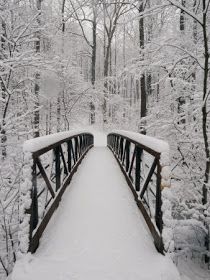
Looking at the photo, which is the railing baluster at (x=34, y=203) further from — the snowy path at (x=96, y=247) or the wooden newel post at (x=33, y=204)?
the snowy path at (x=96, y=247)

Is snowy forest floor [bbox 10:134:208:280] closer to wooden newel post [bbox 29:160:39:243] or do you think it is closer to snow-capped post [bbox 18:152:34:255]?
snow-capped post [bbox 18:152:34:255]

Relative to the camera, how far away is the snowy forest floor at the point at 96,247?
11.0 feet

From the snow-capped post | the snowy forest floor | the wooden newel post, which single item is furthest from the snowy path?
the wooden newel post

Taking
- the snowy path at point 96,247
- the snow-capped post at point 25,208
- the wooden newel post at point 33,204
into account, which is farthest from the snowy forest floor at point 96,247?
the wooden newel post at point 33,204

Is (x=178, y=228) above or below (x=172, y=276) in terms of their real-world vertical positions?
below

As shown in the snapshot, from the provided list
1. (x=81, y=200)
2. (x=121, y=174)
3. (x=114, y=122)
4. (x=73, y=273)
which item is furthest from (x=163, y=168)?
(x=114, y=122)

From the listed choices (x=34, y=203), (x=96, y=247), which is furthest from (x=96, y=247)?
(x=34, y=203)

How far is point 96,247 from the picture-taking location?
401cm

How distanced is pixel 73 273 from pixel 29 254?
24.7 inches

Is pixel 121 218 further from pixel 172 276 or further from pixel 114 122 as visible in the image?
pixel 114 122

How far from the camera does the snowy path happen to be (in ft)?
11.0

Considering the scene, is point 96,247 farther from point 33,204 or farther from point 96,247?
point 33,204

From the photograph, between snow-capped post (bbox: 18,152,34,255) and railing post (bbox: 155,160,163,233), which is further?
railing post (bbox: 155,160,163,233)

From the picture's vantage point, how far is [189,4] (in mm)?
11008
